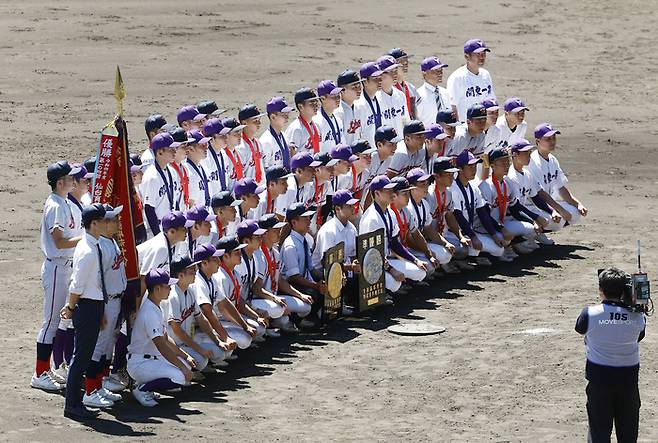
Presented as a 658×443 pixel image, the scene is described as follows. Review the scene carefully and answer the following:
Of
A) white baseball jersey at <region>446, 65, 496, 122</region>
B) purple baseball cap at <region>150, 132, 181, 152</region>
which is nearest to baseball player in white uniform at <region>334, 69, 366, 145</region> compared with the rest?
white baseball jersey at <region>446, 65, 496, 122</region>

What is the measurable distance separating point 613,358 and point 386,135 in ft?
20.0

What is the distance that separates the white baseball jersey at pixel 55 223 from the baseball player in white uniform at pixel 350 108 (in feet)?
Result: 15.0

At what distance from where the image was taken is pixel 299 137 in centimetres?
1633

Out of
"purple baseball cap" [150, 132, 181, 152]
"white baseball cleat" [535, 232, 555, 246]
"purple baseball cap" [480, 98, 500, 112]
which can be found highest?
"purple baseball cap" [150, 132, 181, 152]

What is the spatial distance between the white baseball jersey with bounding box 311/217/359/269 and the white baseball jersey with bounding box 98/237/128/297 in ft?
9.41

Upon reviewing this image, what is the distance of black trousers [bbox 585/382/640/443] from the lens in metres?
10.4

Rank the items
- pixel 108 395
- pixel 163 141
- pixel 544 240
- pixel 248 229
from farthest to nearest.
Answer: pixel 544 240
pixel 163 141
pixel 248 229
pixel 108 395

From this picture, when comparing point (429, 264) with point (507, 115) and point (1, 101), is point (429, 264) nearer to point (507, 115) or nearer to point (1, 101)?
point (507, 115)

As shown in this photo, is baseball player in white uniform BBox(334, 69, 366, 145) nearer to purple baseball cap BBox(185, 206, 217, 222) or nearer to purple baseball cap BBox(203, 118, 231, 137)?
purple baseball cap BBox(203, 118, 231, 137)

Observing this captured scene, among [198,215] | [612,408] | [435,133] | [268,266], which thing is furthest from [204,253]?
[435,133]

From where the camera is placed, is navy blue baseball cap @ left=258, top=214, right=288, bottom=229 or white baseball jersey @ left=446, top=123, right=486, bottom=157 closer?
navy blue baseball cap @ left=258, top=214, right=288, bottom=229

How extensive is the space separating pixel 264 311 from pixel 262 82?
962 centimetres

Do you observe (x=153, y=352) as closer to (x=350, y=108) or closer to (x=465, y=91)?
(x=350, y=108)

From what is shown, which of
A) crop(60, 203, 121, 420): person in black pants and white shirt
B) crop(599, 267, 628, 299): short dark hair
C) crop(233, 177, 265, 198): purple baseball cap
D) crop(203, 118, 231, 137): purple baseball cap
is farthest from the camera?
crop(203, 118, 231, 137): purple baseball cap
